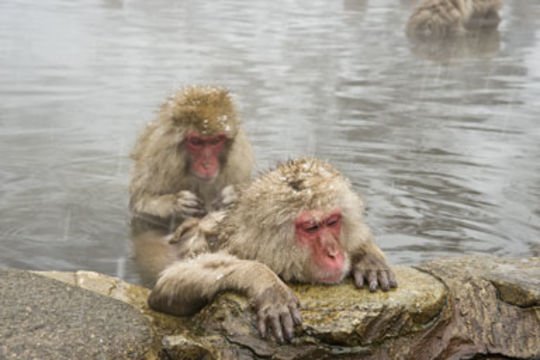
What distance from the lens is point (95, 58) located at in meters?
13.3

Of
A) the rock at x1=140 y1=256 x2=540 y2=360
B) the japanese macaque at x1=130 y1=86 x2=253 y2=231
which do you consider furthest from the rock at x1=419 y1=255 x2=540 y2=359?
the japanese macaque at x1=130 y1=86 x2=253 y2=231

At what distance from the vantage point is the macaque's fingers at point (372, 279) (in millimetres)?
4023

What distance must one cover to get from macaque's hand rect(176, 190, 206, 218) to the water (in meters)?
0.48

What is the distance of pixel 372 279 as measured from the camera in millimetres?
4066

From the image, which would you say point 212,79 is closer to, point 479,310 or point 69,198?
point 69,198

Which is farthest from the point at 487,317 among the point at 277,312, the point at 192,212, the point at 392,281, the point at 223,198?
the point at 192,212

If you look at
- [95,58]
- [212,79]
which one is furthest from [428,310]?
[95,58]

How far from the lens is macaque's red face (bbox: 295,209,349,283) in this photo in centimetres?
392

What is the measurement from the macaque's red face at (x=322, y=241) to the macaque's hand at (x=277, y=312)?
283 mm

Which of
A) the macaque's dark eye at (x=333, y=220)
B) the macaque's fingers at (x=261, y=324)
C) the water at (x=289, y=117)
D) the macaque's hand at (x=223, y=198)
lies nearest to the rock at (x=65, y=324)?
the macaque's fingers at (x=261, y=324)

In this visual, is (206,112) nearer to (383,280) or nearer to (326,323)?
(383,280)

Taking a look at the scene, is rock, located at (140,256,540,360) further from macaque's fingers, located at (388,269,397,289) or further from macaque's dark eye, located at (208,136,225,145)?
macaque's dark eye, located at (208,136,225,145)

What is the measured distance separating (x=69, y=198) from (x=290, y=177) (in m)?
3.68

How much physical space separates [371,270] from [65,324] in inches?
54.7
